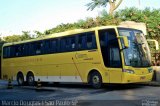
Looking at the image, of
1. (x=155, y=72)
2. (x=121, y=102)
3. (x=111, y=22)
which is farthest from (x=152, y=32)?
(x=121, y=102)

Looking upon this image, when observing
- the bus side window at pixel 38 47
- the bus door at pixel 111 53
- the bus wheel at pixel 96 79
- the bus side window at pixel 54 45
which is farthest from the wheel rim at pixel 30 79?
the bus door at pixel 111 53

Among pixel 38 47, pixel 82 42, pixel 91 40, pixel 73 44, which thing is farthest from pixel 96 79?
pixel 38 47

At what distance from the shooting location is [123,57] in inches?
722

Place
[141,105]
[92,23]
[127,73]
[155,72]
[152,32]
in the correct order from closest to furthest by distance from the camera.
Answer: [141,105] → [127,73] → [155,72] → [152,32] → [92,23]

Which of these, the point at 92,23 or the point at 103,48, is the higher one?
the point at 92,23

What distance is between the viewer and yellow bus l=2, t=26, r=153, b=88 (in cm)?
1856

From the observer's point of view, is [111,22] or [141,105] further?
[111,22]

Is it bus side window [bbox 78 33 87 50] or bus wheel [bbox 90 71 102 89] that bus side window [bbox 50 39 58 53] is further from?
bus wheel [bbox 90 71 102 89]

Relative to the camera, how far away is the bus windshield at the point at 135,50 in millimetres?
18531

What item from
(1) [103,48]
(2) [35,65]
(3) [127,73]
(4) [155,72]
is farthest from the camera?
(2) [35,65]

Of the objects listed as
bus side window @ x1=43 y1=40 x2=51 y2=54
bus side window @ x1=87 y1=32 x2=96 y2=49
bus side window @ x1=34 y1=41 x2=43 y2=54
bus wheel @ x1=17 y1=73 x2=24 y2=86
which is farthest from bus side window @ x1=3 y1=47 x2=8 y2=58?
bus side window @ x1=87 y1=32 x2=96 y2=49

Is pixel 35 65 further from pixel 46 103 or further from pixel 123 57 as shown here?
pixel 46 103

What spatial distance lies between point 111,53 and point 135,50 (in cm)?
120

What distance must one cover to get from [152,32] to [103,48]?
500 inches
